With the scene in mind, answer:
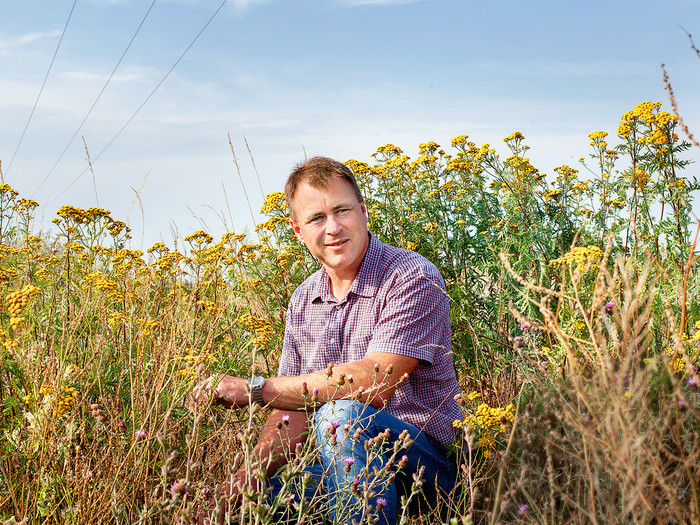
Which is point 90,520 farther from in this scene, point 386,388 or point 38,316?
point 38,316

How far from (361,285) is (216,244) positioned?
1.65 metres

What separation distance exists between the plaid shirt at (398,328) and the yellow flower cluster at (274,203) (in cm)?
114

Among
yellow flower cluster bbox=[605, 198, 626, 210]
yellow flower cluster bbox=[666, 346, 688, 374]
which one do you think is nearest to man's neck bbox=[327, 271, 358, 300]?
yellow flower cluster bbox=[666, 346, 688, 374]

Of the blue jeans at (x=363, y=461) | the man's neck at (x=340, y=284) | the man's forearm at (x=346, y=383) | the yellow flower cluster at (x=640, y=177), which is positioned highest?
the yellow flower cluster at (x=640, y=177)

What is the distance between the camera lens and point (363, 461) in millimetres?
2162

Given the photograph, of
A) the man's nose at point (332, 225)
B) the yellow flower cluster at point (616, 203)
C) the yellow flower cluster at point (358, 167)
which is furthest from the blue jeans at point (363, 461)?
the yellow flower cluster at point (616, 203)

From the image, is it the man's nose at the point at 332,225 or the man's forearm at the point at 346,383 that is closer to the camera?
the man's forearm at the point at 346,383

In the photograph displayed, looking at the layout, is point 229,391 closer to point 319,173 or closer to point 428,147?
point 319,173

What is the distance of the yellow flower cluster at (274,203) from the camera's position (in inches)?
153

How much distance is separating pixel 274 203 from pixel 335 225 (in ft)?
4.29

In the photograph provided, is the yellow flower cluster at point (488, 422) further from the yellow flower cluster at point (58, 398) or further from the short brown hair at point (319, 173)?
the yellow flower cluster at point (58, 398)

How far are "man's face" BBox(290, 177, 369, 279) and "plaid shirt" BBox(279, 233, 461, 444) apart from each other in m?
0.08

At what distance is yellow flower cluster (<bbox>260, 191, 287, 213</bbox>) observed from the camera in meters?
3.89

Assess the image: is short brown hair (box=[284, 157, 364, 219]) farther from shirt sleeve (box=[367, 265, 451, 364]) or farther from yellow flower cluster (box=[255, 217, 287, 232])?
yellow flower cluster (box=[255, 217, 287, 232])
